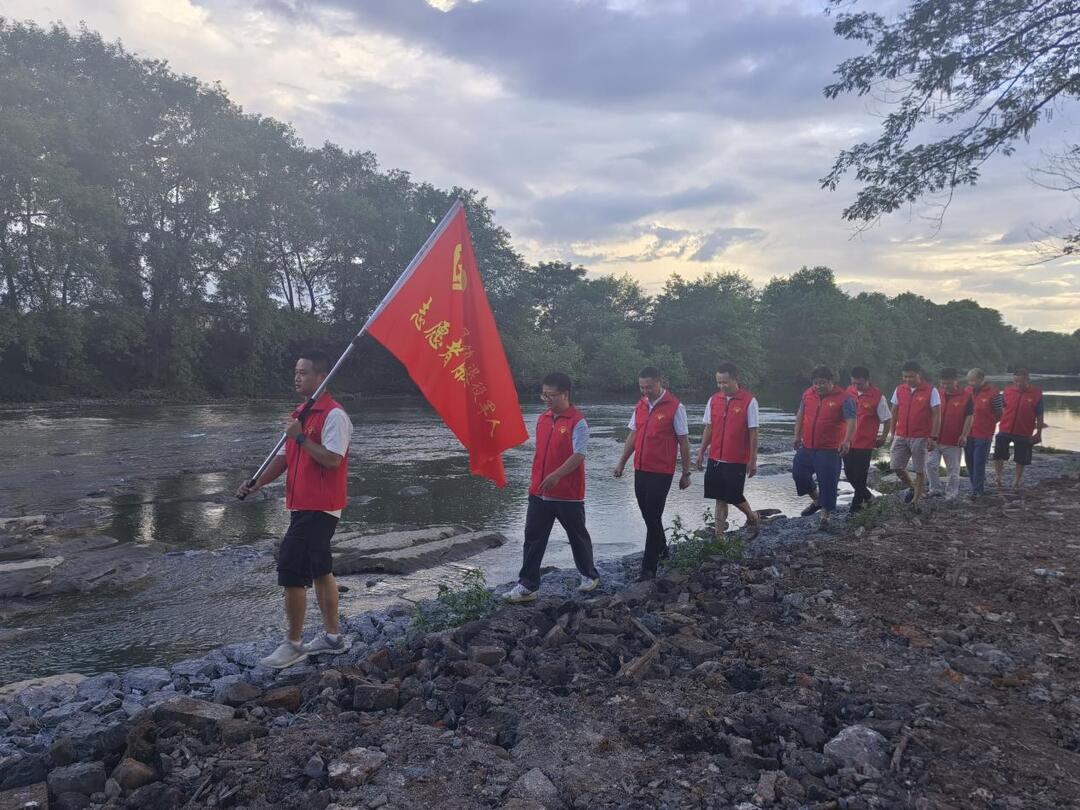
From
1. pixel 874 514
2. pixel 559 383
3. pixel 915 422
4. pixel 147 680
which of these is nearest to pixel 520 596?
pixel 559 383

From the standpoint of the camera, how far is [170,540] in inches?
400

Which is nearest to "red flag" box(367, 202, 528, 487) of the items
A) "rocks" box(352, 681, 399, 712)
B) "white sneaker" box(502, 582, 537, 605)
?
"white sneaker" box(502, 582, 537, 605)

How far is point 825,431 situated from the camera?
8961 mm

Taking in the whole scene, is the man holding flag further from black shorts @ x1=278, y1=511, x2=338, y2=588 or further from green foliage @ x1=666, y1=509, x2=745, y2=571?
green foliage @ x1=666, y1=509, x2=745, y2=571

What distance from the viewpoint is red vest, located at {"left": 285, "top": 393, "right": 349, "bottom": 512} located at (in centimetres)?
491

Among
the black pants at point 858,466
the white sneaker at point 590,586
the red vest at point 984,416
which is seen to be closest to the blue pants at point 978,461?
the red vest at point 984,416

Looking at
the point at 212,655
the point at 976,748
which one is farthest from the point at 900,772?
the point at 212,655

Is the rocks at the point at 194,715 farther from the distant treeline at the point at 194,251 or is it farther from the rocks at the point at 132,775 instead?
the distant treeline at the point at 194,251

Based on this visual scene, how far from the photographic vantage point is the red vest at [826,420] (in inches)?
349

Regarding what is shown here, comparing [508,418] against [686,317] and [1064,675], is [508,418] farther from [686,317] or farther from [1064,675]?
[686,317]

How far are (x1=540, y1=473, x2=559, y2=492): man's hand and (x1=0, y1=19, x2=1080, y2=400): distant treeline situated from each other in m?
21.6

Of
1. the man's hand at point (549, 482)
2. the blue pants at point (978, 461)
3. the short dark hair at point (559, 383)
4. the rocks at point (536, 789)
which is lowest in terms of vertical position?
the rocks at point (536, 789)

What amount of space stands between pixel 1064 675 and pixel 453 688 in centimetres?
378

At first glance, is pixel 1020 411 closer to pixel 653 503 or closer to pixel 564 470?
pixel 653 503
